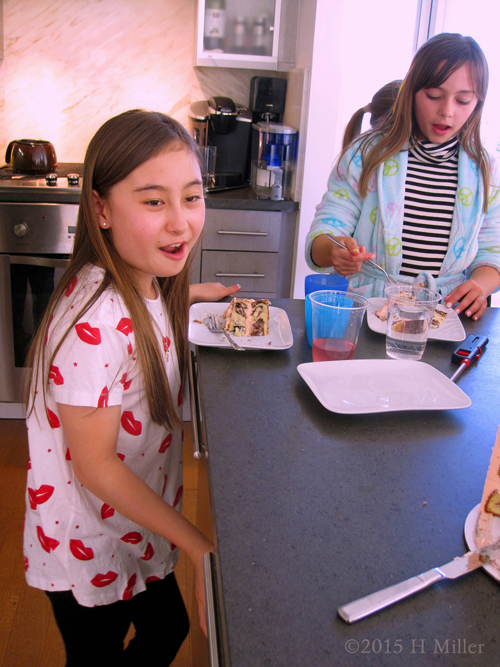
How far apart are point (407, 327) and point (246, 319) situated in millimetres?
303

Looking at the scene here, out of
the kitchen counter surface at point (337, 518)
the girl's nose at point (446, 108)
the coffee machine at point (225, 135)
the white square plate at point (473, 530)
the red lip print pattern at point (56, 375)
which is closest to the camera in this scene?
the kitchen counter surface at point (337, 518)

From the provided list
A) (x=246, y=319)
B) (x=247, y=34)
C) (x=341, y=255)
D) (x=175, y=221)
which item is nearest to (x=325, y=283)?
(x=341, y=255)

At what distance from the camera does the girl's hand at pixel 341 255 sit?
121 cm

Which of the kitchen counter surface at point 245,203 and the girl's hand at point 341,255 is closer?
the girl's hand at point 341,255

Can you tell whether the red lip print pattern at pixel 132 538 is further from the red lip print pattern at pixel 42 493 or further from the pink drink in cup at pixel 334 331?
the pink drink in cup at pixel 334 331

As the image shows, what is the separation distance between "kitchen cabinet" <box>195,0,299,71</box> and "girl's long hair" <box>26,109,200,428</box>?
199 centimetres

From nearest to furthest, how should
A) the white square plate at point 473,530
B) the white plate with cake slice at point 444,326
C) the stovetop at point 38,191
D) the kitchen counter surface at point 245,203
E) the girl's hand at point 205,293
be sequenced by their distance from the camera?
1. the white square plate at point 473,530
2. the white plate with cake slice at point 444,326
3. the girl's hand at point 205,293
4. the stovetop at point 38,191
5. the kitchen counter surface at point 245,203

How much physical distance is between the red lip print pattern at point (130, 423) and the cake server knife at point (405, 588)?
0.54 meters

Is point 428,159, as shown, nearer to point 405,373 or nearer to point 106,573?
point 405,373

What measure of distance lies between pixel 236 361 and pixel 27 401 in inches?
14.1

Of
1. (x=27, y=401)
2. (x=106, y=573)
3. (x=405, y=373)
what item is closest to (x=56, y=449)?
(x=27, y=401)

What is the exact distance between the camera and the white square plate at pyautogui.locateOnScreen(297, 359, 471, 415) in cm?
83

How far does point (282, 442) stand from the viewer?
74 centimetres

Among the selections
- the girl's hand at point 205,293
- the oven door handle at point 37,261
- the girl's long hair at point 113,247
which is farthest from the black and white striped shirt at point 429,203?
the oven door handle at point 37,261
